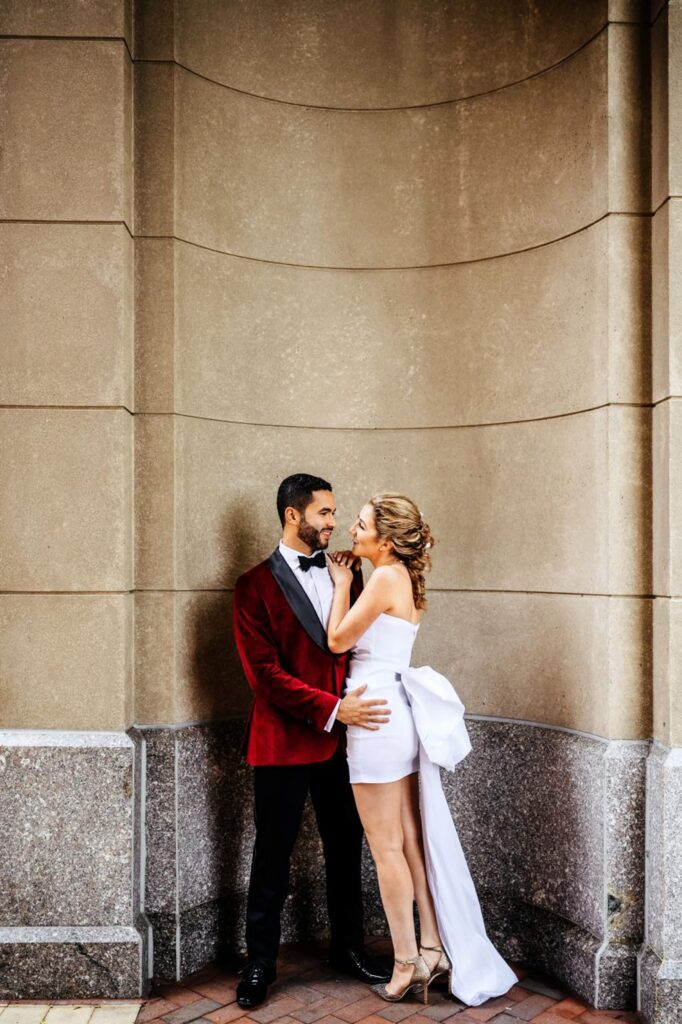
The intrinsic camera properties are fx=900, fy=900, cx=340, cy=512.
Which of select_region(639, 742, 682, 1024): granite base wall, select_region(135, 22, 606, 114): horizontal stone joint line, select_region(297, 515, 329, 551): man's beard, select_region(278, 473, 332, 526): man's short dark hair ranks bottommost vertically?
select_region(639, 742, 682, 1024): granite base wall

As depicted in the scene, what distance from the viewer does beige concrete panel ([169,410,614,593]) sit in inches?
168

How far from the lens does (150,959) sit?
4109 millimetres

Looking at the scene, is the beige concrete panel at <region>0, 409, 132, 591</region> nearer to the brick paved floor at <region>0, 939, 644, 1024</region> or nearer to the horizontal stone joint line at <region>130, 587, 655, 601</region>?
the horizontal stone joint line at <region>130, 587, 655, 601</region>

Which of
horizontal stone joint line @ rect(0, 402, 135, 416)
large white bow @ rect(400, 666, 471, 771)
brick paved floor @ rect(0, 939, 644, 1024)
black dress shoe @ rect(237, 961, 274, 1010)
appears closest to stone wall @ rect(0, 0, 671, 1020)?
horizontal stone joint line @ rect(0, 402, 135, 416)

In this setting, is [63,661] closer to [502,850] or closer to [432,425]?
[432,425]

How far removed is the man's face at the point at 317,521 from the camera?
4.22 m

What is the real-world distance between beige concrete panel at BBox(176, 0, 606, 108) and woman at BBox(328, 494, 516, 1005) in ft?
7.70

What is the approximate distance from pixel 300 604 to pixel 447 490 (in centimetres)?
116

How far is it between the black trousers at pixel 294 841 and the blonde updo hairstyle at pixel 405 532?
37.5 inches

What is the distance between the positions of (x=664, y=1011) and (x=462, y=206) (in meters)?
3.91

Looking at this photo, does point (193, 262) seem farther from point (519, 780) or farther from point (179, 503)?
point (519, 780)

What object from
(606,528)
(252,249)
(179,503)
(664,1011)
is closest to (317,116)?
(252,249)

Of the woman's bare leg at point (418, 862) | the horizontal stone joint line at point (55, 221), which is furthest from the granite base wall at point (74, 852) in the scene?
the horizontal stone joint line at point (55, 221)

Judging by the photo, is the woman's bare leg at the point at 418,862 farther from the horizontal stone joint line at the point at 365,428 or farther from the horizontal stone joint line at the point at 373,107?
the horizontal stone joint line at the point at 373,107
